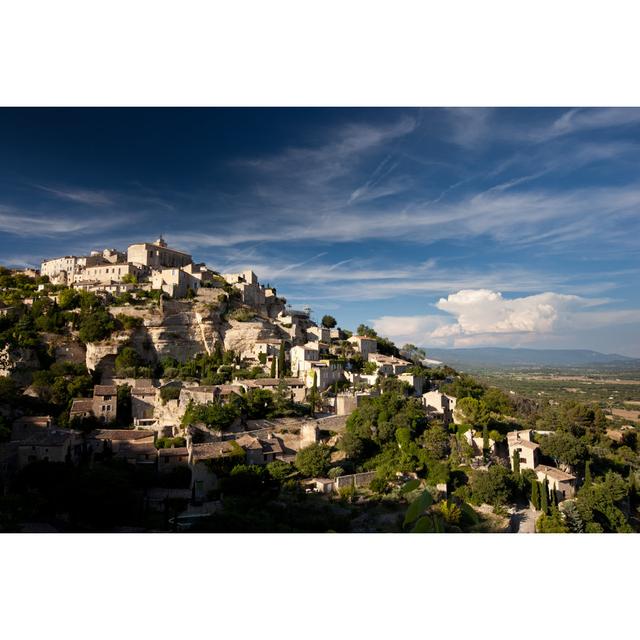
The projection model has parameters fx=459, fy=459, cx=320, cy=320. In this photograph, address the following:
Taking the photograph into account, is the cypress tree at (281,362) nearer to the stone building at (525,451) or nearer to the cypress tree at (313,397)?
the cypress tree at (313,397)

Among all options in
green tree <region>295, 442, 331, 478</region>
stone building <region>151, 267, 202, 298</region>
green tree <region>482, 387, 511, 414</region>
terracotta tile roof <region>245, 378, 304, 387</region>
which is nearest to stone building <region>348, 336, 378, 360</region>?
terracotta tile roof <region>245, 378, 304, 387</region>

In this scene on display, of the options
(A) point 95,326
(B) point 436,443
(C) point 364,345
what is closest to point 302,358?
(C) point 364,345

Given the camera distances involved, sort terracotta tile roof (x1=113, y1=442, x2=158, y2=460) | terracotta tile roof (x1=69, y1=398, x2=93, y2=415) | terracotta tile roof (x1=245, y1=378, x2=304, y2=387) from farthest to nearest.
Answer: terracotta tile roof (x1=245, y1=378, x2=304, y2=387) → terracotta tile roof (x1=69, y1=398, x2=93, y2=415) → terracotta tile roof (x1=113, y1=442, x2=158, y2=460)

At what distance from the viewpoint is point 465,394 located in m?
16.0

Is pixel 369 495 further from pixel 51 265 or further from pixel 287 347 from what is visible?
pixel 51 265

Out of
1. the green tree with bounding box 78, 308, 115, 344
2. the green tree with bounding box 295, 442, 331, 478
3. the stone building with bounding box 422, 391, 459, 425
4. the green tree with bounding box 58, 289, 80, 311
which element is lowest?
the green tree with bounding box 295, 442, 331, 478

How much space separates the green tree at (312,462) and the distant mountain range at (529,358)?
17.0 m

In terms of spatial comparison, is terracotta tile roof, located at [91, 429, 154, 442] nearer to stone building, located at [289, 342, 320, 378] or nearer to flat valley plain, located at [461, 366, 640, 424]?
stone building, located at [289, 342, 320, 378]

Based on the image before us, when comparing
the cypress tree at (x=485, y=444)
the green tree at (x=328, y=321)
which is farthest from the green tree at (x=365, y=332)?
the cypress tree at (x=485, y=444)

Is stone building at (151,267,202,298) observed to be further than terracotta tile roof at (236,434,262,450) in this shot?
Yes

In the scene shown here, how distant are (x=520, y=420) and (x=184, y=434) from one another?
1124 centimetres

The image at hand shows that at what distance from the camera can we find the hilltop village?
29.3ft

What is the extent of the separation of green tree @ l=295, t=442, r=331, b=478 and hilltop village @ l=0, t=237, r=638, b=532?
5 cm

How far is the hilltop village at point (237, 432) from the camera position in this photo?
894 cm
